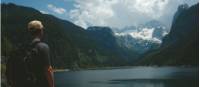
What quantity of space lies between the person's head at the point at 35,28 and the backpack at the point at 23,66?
0.40ft

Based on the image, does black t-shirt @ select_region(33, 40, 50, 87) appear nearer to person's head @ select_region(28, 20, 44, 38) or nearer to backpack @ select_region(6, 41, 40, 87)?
backpack @ select_region(6, 41, 40, 87)

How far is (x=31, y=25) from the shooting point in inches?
183

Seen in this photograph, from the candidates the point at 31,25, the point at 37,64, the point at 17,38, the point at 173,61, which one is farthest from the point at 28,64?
the point at 173,61

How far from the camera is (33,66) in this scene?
458 centimetres

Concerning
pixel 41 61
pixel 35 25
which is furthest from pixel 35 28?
pixel 41 61

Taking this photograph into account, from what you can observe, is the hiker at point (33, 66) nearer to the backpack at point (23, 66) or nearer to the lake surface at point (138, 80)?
the backpack at point (23, 66)

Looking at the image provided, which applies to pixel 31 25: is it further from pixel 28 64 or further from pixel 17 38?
pixel 17 38

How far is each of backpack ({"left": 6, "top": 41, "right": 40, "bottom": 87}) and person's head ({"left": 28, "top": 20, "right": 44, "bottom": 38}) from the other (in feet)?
0.40

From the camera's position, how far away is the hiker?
178 inches

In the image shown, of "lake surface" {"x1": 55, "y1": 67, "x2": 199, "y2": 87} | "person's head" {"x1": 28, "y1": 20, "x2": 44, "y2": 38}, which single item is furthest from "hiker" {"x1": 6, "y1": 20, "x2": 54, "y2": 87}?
"lake surface" {"x1": 55, "y1": 67, "x2": 199, "y2": 87}

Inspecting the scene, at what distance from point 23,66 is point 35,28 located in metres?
0.41

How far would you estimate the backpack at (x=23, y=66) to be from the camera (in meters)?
4.57

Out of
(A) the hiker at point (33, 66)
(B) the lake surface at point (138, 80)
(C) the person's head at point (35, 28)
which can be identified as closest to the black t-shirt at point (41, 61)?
(A) the hiker at point (33, 66)

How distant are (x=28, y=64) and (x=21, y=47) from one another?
0.64ft
